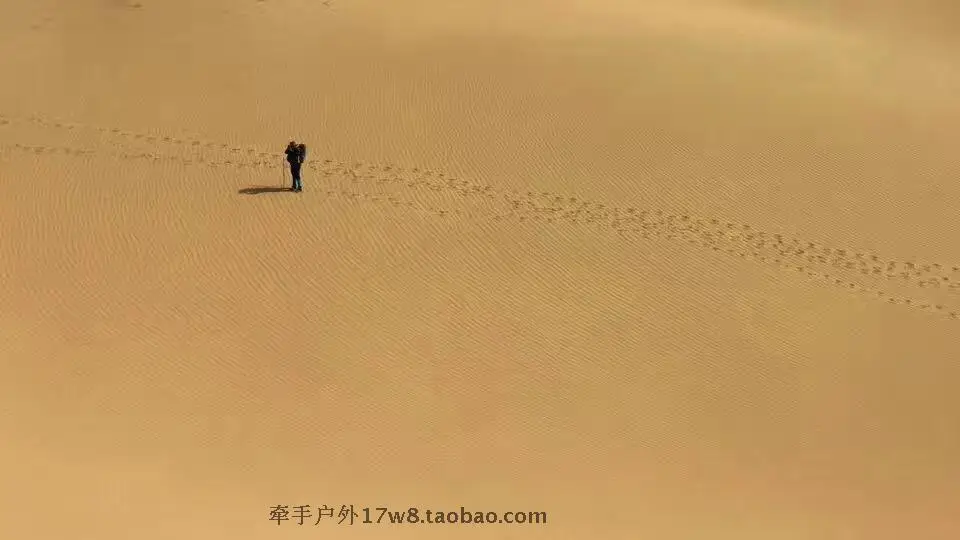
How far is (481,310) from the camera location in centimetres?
851

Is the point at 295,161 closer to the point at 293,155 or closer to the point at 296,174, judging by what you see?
the point at 293,155

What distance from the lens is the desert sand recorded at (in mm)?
6742

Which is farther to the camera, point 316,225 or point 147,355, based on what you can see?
point 316,225

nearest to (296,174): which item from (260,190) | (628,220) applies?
(260,190)

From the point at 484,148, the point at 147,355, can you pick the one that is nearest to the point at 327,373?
the point at 147,355

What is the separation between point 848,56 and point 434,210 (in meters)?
7.95

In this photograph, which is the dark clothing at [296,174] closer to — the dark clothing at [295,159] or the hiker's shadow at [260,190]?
the dark clothing at [295,159]

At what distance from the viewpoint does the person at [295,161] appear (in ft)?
31.9

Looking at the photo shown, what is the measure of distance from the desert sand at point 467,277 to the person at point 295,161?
0.20 m

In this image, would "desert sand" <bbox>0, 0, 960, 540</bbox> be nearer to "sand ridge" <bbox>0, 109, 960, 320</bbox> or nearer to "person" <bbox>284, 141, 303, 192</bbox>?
"sand ridge" <bbox>0, 109, 960, 320</bbox>

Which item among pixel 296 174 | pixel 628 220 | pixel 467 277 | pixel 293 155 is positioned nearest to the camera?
pixel 467 277

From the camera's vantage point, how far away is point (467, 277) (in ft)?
29.3

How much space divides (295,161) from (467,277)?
2345 mm

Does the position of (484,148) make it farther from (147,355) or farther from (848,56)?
(848,56)
